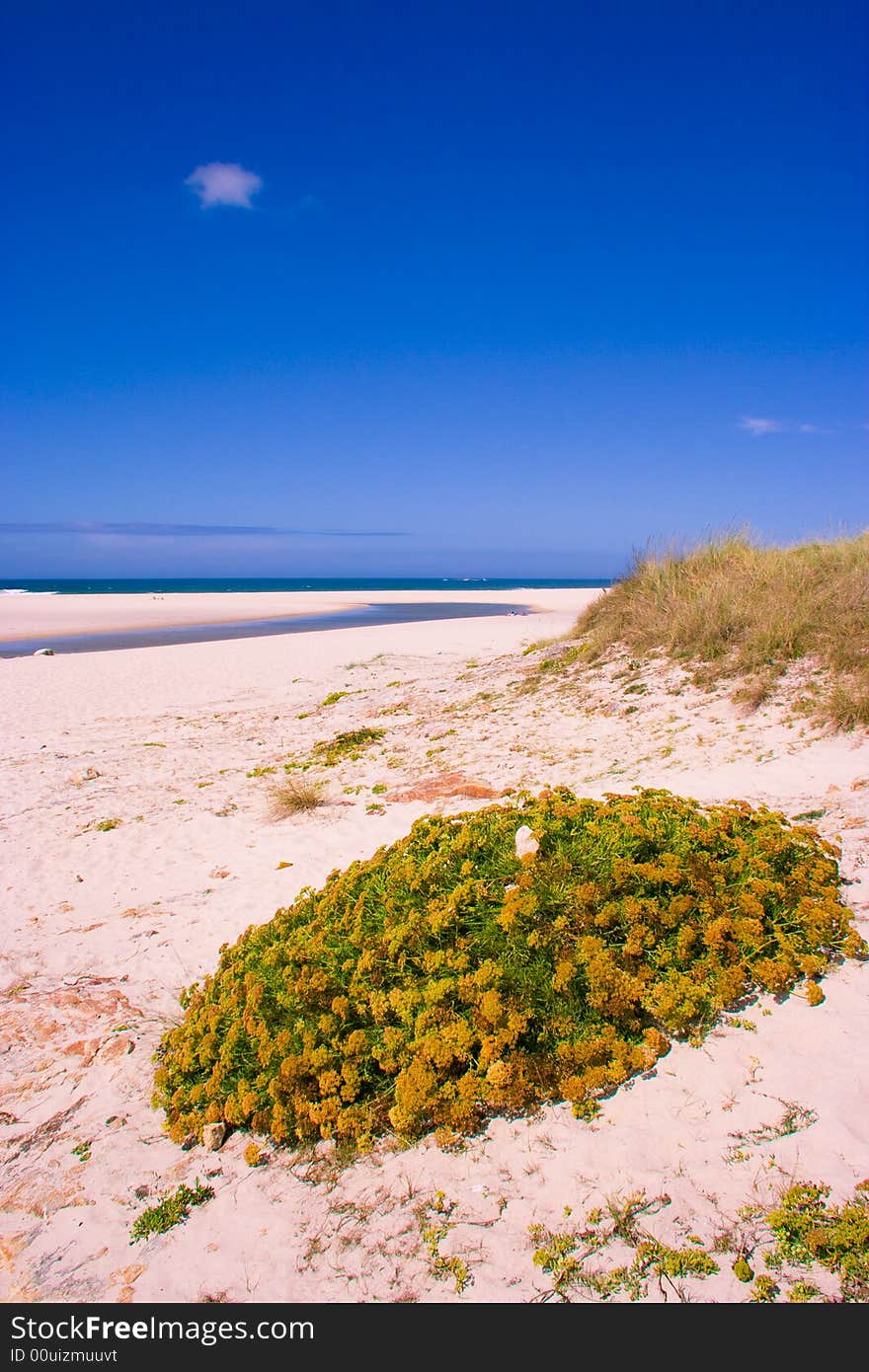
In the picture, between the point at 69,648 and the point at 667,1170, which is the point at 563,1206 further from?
the point at 69,648

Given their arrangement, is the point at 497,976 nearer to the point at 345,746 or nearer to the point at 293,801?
the point at 293,801

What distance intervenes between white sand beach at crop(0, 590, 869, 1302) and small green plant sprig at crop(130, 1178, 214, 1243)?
0.05m

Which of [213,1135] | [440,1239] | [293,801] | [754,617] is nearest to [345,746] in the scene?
[293,801]

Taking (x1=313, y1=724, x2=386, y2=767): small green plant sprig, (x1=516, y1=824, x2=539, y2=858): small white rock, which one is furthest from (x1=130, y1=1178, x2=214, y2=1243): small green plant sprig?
(x1=313, y1=724, x2=386, y2=767): small green plant sprig

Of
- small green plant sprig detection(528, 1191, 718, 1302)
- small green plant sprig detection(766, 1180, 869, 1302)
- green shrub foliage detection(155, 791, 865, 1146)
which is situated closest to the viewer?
small green plant sprig detection(766, 1180, 869, 1302)

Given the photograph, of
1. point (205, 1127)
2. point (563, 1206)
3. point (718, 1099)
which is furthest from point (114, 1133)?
point (718, 1099)

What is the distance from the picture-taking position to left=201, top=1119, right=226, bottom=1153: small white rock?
10.9ft

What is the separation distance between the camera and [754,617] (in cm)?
989

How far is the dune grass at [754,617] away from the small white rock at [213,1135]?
6811mm

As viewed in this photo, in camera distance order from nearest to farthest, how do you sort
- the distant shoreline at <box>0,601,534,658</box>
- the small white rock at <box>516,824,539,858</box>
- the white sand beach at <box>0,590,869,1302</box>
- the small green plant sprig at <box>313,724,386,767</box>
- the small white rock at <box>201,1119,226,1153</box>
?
the white sand beach at <box>0,590,869,1302</box> → the small white rock at <box>201,1119,226,1153</box> → the small white rock at <box>516,824,539,858</box> → the small green plant sprig at <box>313,724,386,767</box> → the distant shoreline at <box>0,601,534,658</box>

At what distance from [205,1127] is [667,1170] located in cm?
203

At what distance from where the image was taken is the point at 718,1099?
9.81 ft

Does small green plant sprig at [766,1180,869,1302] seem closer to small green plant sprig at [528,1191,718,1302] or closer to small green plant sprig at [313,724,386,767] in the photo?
small green plant sprig at [528,1191,718,1302]

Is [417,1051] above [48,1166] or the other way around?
above
